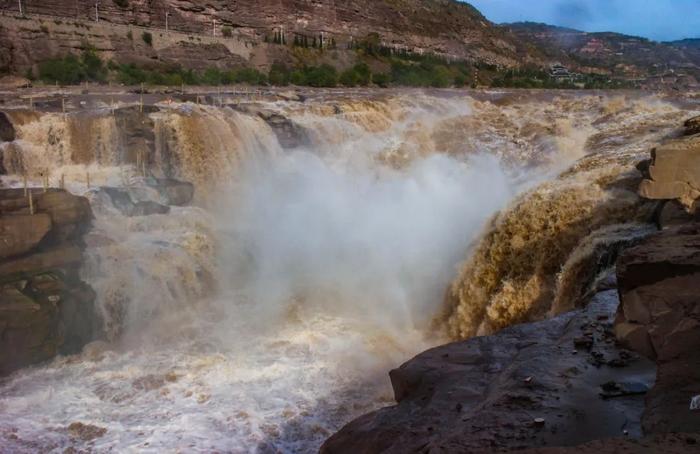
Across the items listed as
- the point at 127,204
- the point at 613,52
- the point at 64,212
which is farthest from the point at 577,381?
the point at 613,52

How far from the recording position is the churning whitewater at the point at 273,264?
698 centimetres

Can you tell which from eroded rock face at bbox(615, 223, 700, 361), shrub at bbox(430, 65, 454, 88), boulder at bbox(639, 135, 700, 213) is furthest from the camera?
shrub at bbox(430, 65, 454, 88)

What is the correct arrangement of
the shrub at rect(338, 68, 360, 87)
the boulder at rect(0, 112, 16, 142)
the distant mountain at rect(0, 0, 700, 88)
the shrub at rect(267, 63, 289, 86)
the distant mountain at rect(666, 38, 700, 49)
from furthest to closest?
1. the distant mountain at rect(666, 38, 700, 49)
2. the shrub at rect(338, 68, 360, 87)
3. the shrub at rect(267, 63, 289, 86)
4. the distant mountain at rect(0, 0, 700, 88)
5. the boulder at rect(0, 112, 16, 142)

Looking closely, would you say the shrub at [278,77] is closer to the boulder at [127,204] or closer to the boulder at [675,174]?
the boulder at [127,204]

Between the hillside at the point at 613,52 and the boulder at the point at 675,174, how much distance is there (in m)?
56.9

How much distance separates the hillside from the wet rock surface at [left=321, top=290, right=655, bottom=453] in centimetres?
6013

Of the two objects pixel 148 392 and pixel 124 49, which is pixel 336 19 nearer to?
pixel 124 49

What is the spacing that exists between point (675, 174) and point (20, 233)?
27.9ft

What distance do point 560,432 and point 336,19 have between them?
55.5 meters

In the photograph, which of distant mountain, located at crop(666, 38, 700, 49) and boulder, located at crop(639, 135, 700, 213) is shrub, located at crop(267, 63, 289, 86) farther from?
distant mountain, located at crop(666, 38, 700, 49)

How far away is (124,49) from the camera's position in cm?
3147

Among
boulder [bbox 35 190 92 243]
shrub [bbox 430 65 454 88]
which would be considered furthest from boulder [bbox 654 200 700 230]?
shrub [bbox 430 65 454 88]

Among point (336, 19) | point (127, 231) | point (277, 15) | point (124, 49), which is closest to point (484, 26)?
point (336, 19)

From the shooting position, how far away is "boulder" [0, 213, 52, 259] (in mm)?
8414
